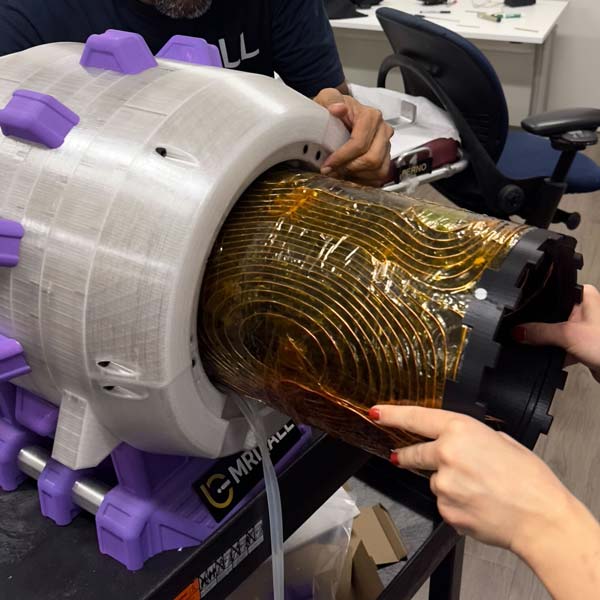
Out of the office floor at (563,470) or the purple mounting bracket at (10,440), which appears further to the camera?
the office floor at (563,470)

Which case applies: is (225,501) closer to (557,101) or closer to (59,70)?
(59,70)

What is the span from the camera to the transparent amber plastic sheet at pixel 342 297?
0.51 meters

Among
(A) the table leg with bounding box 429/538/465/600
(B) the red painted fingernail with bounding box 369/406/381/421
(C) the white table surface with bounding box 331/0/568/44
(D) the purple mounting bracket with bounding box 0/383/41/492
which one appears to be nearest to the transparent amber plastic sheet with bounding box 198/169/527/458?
(B) the red painted fingernail with bounding box 369/406/381/421

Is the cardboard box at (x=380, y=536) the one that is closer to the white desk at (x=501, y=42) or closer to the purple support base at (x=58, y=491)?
the purple support base at (x=58, y=491)

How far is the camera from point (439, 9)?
3.04 metres

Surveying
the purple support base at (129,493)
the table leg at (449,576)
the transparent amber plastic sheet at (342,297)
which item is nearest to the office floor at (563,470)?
the table leg at (449,576)

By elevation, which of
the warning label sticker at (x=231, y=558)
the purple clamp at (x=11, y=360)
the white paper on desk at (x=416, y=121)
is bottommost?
the white paper on desk at (x=416, y=121)

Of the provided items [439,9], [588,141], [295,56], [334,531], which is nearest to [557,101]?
[439,9]

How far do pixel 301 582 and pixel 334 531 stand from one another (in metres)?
0.09

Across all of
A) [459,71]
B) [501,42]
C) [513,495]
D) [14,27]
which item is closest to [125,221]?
[513,495]

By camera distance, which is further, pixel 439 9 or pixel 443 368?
pixel 439 9

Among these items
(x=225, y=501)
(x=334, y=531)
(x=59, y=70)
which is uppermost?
(x=59, y=70)

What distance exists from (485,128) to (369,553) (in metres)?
1.23

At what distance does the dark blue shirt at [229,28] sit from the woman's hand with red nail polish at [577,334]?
0.77 meters
